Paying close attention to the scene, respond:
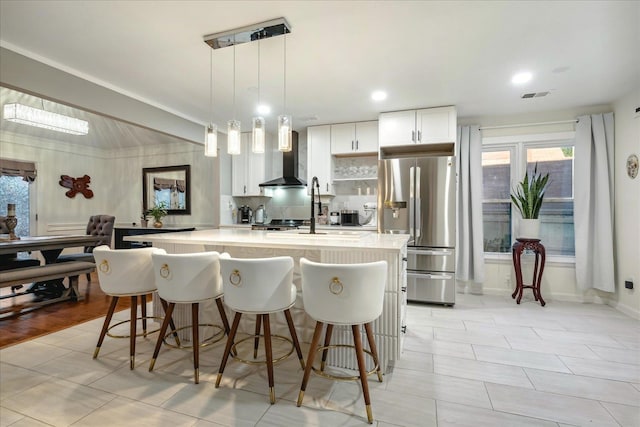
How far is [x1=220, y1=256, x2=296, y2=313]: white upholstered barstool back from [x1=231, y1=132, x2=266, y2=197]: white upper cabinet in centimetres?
337

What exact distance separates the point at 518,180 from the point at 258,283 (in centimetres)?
398

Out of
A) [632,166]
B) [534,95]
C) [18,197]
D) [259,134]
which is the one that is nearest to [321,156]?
[259,134]

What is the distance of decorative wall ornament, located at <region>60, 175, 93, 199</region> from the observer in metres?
5.99

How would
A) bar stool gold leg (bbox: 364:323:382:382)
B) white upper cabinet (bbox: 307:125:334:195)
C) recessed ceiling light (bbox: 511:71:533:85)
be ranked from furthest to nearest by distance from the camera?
1. white upper cabinet (bbox: 307:125:334:195)
2. recessed ceiling light (bbox: 511:71:533:85)
3. bar stool gold leg (bbox: 364:323:382:382)

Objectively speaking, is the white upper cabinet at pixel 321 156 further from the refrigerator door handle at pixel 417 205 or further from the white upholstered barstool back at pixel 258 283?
the white upholstered barstool back at pixel 258 283

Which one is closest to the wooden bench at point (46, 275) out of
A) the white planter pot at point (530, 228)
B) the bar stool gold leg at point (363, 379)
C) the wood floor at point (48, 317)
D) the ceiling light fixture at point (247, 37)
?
the wood floor at point (48, 317)

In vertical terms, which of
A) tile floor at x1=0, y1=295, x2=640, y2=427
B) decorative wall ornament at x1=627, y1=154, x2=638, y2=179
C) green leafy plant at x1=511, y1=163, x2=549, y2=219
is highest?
decorative wall ornament at x1=627, y1=154, x2=638, y2=179

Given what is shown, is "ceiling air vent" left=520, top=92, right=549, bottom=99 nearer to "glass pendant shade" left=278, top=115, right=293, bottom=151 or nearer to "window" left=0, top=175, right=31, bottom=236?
"glass pendant shade" left=278, top=115, right=293, bottom=151

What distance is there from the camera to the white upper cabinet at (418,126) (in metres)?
3.84

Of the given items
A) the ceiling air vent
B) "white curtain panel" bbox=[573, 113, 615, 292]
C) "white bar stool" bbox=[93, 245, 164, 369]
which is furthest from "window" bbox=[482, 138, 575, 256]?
"white bar stool" bbox=[93, 245, 164, 369]

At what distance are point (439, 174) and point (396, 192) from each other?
0.55 m

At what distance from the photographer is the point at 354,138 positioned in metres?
4.48

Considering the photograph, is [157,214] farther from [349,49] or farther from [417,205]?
[349,49]

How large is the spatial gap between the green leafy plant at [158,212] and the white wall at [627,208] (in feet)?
22.7
